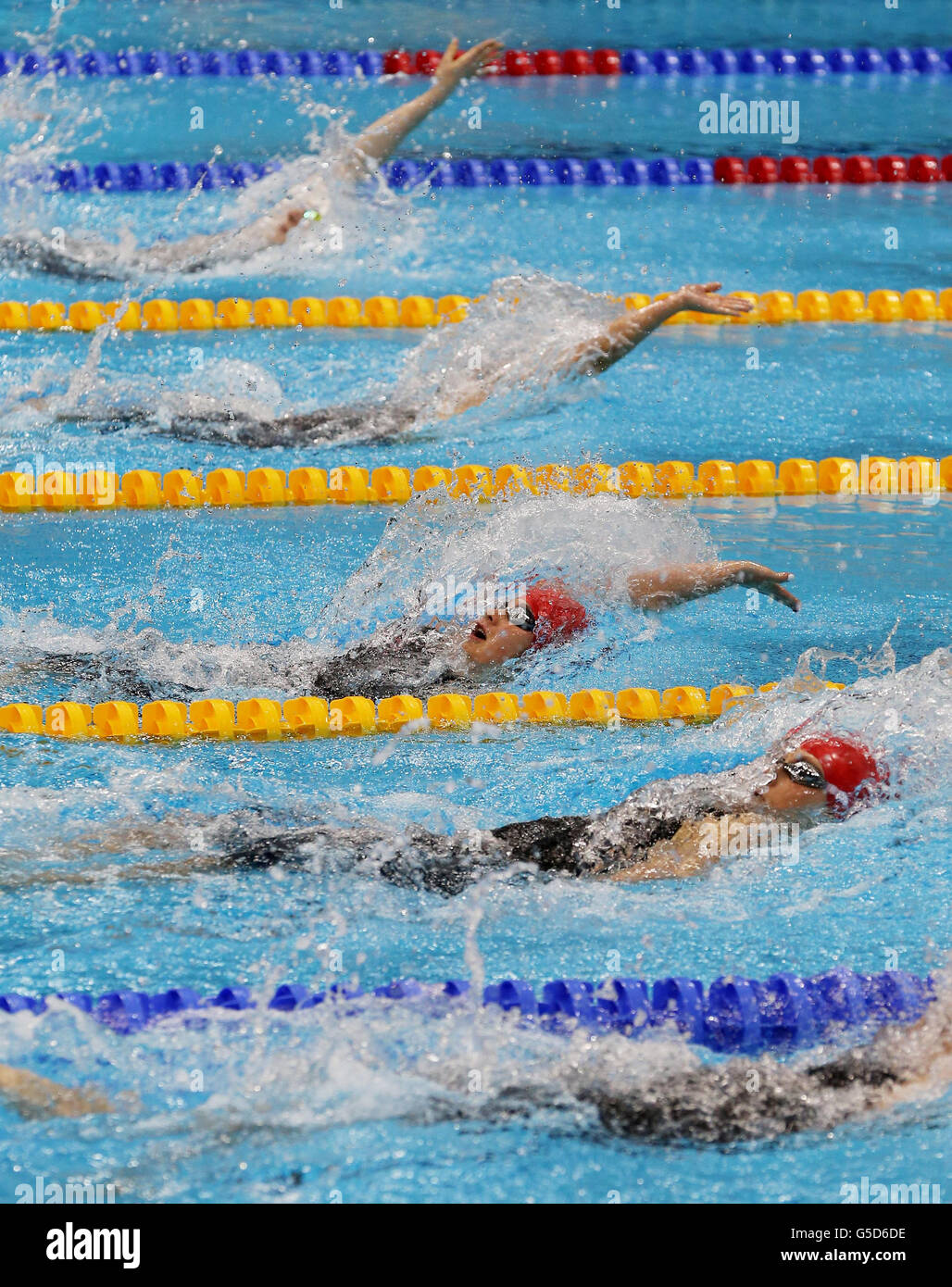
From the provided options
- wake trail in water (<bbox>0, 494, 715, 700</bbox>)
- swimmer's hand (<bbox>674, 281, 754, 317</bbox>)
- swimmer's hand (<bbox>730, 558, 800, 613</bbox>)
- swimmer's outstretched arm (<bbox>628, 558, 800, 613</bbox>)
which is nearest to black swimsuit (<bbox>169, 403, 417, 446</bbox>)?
wake trail in water (<bbox>0, 494, 715, 700</bbox>)

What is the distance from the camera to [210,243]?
6.52 metres

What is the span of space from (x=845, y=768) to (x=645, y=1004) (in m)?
0.76

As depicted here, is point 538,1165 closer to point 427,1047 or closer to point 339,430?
point 427,1047

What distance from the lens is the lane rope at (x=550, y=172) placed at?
716 centimetres

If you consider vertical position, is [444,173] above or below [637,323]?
above

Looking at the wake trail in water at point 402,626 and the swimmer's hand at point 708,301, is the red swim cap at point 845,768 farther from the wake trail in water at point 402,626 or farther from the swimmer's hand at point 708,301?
the swimmer's hand at point 708,301

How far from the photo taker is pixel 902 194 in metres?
7.39

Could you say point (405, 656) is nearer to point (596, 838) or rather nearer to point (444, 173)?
point (596, 838)

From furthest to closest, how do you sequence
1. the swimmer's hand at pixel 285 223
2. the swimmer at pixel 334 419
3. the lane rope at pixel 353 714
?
the swimmer's hand at pixel 285 223 → the swimmer at pixel 334 419 → the lane rope at pixel 353 714

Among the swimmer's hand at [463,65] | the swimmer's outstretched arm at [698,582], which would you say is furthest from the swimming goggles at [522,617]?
the swimmer's hand at [463,65]

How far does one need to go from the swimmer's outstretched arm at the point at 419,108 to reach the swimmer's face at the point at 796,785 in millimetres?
3060

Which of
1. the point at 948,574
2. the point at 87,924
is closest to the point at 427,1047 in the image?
the point at 87,924

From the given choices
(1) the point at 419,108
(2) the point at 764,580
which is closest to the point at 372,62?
(1) the point at 419,108

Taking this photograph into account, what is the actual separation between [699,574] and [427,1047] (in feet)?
4.71
